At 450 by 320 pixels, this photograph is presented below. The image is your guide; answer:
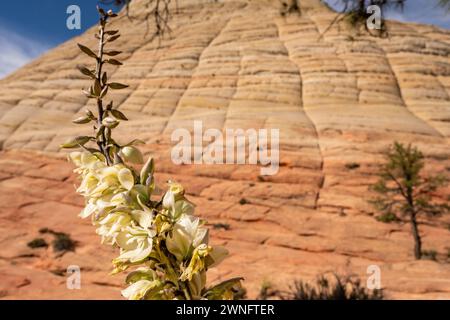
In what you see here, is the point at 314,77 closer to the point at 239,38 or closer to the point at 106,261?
the point at 239,38

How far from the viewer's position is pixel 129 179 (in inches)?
34.3

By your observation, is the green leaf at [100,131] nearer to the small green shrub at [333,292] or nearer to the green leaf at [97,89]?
the green leaf at [97,89]

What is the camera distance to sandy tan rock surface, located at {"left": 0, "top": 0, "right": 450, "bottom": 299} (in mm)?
10578

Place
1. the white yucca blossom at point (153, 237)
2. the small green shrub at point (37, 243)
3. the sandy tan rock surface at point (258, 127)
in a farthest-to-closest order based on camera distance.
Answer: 1. the small green shrub at point (37, 243)
2. the sandy tan rock surface at point (258, 127)
3. the white yucca blossom at point (153, 237)

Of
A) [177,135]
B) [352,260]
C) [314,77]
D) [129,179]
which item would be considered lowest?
[352,260]

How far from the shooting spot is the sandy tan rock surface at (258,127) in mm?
10578

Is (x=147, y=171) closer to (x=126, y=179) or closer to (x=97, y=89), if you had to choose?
(x=126, y=179)

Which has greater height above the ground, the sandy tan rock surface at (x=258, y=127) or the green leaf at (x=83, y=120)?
the green leaf at (x=83, y=120)

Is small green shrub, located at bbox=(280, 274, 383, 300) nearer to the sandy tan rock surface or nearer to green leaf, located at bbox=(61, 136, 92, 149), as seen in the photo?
the sandy tan rock surface

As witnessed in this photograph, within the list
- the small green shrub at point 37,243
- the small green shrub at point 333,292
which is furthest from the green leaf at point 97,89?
the small green shrub at point 37,243

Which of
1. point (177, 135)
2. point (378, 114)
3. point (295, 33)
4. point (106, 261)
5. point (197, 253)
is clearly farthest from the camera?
point (295, 33)

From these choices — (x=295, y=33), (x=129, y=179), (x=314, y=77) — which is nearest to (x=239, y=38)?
(x=295, y=33)

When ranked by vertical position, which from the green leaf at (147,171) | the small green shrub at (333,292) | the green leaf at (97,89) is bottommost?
the small green shrub at (333,292)
